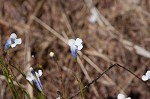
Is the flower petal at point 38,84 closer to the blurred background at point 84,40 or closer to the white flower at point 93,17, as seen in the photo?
the blurred background at point 84,40

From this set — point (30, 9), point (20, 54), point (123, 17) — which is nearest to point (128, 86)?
point (123, 17)

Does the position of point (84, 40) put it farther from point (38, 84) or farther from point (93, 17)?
point (38, 84)

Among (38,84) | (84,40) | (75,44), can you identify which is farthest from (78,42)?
(84,40)

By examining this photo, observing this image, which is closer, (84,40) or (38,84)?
(38,84)

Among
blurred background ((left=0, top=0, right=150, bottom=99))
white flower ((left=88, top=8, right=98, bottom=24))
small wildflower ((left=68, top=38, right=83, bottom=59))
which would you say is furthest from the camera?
white flower ((left=88, top=8, right=98, bottom=24))

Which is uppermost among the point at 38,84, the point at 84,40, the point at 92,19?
the point at 92,19

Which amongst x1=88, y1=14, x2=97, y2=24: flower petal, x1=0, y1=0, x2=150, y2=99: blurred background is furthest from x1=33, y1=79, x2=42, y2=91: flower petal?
x1=88, y1=14, x2=97, y2=24: flower petal

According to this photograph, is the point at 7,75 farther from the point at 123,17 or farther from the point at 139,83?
the point at 123,17

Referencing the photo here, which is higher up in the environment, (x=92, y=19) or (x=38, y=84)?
(x=92, y=19)

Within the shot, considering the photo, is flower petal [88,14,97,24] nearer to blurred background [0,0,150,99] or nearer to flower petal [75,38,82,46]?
blurred background [0,0,150,99]
